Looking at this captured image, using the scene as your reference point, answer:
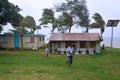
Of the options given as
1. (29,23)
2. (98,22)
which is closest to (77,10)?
(98,22)

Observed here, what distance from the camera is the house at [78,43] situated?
38.1 metres

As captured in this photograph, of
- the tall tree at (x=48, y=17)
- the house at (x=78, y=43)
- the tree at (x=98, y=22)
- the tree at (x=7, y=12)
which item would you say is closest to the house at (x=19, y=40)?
the tree at (x=7, y=12)

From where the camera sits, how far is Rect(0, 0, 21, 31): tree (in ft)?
133

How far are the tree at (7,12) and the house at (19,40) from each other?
180 cm

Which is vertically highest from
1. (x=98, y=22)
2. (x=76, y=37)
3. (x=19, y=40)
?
(x=98, y=22)

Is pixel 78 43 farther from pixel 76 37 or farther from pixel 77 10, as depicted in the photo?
pixel 77 10

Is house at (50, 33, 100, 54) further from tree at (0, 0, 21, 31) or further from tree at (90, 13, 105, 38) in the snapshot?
tree at (90, 13, 105, 38)

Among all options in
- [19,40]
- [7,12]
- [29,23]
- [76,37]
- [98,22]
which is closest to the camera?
[76,37]

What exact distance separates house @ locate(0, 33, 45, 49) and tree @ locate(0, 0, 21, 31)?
180cm

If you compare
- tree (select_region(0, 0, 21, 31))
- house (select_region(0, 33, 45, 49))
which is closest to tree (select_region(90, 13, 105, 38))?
house (select_region(0, 33, 45, 49))

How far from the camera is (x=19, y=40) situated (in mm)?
43969

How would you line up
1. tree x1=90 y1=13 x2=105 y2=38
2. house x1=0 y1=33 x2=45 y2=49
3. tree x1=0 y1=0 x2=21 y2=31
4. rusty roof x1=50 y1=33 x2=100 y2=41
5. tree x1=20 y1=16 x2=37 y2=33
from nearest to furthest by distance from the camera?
rusty roof x1=50 y1=33 x2=100 y2=41, tree x1=0 y1=0 x2=21 y2=31, house x1=0 y1=33 x2=45 y2=49, tree x1=90 y1=13 x2=105 y2=38, tree x1=20 y1=16 x2=37 y2=33

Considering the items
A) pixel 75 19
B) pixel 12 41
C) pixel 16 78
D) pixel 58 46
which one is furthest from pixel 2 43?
pixel 16 78

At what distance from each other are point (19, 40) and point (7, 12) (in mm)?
4839
